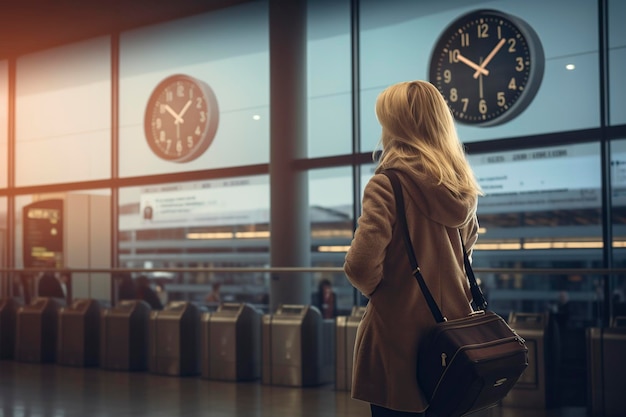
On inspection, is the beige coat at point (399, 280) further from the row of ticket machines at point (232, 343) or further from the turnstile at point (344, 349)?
the turnstile at point (344, 349)

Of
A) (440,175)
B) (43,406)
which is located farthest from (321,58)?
(440,175)

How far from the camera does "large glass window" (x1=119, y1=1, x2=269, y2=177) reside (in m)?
10.3

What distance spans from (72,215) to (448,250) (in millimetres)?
10676

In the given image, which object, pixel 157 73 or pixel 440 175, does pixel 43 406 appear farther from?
pixel 157 73

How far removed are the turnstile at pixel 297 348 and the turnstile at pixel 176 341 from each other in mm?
1018

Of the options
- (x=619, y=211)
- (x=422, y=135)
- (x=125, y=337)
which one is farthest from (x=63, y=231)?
(x=422, y=135)

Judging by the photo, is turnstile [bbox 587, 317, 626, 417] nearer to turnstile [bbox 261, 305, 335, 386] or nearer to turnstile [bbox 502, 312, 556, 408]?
turnstile [bbox 502, 312, 556, 408]

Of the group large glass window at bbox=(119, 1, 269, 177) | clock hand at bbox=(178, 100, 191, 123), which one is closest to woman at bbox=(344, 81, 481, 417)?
large glass window at bbox=(119, 1, 269, 177)

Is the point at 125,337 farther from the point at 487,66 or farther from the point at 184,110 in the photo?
the point at 487,66

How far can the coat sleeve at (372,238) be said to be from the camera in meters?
2.05

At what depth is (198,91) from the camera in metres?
10.8

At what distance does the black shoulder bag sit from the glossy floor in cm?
386

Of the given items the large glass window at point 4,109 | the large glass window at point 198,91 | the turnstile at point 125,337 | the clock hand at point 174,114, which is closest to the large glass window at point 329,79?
the large glass window at point 198,91

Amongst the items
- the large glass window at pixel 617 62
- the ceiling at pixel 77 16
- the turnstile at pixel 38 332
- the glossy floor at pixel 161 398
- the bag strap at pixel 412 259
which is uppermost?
the ceiling at pixel 77 16
